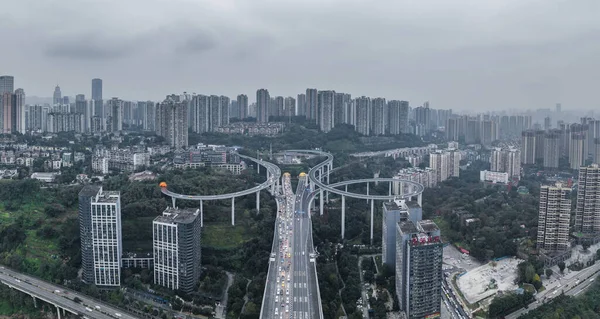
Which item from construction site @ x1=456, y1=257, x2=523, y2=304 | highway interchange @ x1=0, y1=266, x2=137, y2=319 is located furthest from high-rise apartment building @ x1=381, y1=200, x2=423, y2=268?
highway interchange @ x1=0, y1=266, x2=137, y2=319

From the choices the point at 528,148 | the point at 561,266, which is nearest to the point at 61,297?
the point at 561,266

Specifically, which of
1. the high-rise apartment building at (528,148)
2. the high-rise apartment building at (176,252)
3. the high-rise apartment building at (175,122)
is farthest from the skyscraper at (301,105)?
the high-rise apartment building at (176,252)

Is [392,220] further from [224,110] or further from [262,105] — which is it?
[262,105]

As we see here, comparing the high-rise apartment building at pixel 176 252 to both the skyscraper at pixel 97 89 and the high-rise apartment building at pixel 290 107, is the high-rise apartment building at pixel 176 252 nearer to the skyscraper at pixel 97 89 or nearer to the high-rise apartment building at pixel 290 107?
the high-rise apartment building at pixel 290 107

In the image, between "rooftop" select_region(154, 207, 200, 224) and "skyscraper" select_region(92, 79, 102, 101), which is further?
"skyscraper" select_region(92, 79, 102, 101)

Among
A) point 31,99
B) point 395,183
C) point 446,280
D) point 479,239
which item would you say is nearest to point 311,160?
point 395,183

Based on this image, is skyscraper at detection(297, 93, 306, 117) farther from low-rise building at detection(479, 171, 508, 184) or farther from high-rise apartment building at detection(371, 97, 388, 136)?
low-rise building at detection(479, 171, 508, 184)

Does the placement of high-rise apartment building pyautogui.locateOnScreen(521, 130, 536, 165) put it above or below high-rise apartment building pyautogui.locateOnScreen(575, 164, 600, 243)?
above
